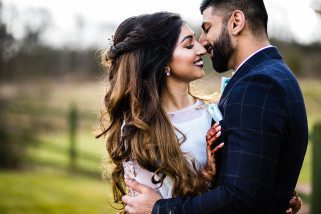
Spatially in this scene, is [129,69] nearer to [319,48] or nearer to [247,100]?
[247,100]

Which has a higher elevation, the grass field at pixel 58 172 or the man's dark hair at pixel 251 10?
the man's dark hair at pixel 251 10

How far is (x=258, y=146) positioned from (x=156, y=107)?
2.90 ft

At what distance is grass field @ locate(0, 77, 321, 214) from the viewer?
8.30m

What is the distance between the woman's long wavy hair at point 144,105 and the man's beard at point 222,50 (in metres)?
0.40

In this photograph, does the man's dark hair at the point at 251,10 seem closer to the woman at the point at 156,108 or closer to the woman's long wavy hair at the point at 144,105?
the woman at the point at 156,108

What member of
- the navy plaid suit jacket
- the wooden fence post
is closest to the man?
the navy plaid suit jacket

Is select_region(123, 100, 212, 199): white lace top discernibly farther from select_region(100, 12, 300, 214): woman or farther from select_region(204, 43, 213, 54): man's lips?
select_region(204, 43, 213, 54): man's lips

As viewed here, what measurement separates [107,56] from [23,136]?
30.0 ft

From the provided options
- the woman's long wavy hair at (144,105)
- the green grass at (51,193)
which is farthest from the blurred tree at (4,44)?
the woman's long wavy hair at (144,105)

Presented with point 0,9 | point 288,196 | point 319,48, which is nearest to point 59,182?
point 0,9

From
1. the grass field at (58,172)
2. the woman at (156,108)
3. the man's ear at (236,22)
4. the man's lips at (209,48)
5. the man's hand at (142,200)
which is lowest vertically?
the grass field at (58,172)

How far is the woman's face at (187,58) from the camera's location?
9.94 feet

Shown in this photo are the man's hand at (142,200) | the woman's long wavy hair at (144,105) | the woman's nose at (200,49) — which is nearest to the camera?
the man's hand at (142,200)

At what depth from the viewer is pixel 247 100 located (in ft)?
7.47
